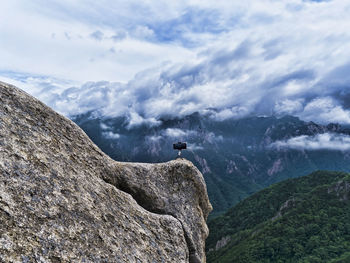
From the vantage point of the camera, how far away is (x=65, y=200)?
12.3 m

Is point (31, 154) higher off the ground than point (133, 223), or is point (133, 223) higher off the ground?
point (31, 154)

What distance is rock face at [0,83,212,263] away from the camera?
10195mm

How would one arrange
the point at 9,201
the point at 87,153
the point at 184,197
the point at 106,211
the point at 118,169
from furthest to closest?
the point at 184,197
the point at 118,169
the point at 87,153
the point at 106,211
the point at 9,201

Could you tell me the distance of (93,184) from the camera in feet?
49.3

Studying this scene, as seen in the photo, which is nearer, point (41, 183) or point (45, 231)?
point (45, 231)

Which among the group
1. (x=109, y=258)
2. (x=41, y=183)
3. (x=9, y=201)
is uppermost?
(x=41, y=183)

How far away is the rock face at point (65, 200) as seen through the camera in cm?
1020

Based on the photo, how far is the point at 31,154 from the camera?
12.5 metres

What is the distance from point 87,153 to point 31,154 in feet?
15.3

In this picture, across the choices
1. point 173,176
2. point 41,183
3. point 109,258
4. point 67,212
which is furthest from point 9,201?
point 173,176

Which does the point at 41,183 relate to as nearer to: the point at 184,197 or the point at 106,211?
the point at 106,211

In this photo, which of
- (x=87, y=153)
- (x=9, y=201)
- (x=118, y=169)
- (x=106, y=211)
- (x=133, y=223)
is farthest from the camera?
(x=118, y=169)

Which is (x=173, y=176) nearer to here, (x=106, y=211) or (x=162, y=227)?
(x=162, y=227)

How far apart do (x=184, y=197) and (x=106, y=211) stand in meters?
11.0
